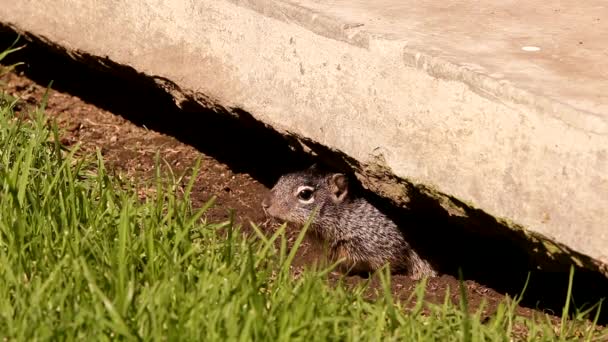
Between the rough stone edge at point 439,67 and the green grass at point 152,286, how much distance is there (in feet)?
2.06

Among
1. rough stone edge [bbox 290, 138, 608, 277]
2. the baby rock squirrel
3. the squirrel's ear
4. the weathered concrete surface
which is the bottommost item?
the baby rock squirrel

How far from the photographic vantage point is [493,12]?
4.43m

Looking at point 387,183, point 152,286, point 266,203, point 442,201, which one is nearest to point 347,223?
point 266,203

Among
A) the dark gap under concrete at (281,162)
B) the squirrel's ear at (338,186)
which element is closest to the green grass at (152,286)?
the dark gap under concrete at (281,162)

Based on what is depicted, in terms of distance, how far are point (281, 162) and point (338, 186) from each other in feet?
1.39

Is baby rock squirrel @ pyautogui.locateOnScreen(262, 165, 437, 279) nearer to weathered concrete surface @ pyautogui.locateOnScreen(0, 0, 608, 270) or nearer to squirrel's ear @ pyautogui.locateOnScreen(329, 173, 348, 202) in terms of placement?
squirrel's ear @ pyautogui.locateOnScreen(329, 173, 348, 202)

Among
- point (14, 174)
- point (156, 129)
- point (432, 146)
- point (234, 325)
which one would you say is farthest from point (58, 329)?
point (156, 129)

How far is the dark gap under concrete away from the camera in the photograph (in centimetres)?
415

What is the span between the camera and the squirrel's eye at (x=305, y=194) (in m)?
5.18

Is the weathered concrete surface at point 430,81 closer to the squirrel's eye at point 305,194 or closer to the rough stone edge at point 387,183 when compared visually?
the rough stone edge at point 387,183

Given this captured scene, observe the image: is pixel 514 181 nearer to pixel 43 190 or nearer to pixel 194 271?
pixel 194 271

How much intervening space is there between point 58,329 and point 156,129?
2.55m

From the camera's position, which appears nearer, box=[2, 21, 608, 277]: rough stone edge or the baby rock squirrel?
box=[2, 21, 608, 277]: rough stone edge

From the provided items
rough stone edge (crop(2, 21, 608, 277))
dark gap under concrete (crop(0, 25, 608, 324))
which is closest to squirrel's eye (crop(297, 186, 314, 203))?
dark gap under concrete (crop(0, 25, 608, 324))
